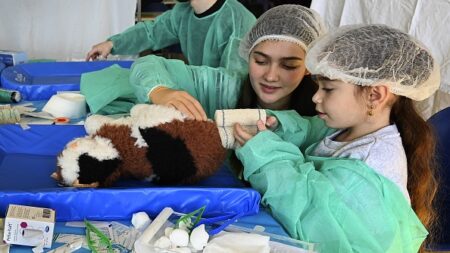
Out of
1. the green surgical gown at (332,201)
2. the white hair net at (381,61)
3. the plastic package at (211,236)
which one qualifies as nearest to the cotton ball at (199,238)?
the plastic package at (211,236)

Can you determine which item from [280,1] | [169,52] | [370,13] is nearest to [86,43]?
[169,52]

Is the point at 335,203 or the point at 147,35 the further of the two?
the point at 147,35

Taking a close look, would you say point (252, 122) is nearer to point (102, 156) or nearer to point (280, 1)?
point (102, 156)

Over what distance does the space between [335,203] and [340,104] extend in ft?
0.64

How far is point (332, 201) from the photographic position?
2.48 ft

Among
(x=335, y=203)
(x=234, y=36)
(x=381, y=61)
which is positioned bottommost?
(x=335, y=203)

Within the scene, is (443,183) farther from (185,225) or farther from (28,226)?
(28,226)

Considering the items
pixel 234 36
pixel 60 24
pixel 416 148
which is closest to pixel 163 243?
pixel 416 148

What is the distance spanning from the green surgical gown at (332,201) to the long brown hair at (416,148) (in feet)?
0.29

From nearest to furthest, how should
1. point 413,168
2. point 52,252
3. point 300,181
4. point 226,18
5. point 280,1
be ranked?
point 52,252, point 300,181, point 413,168, point 226,18, point 280,1

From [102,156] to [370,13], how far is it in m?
1.45

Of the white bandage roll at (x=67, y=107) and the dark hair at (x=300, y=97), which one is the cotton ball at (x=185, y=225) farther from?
the white bandage roll at (x=67, y=107)

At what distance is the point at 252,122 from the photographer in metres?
0.89

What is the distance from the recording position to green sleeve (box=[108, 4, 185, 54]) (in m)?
1.85
